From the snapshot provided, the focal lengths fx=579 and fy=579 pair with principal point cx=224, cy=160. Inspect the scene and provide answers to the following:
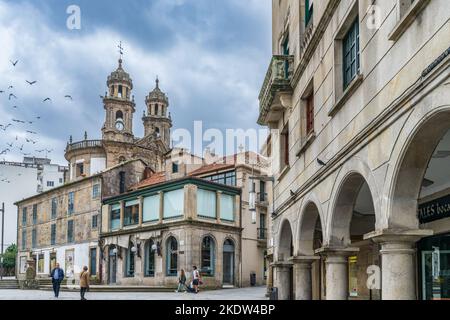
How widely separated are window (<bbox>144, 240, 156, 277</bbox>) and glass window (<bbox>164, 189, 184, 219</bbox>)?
8.38ft

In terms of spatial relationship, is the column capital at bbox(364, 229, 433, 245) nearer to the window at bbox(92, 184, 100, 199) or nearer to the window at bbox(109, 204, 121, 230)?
the window at bbox(109, 204, 121, 230)

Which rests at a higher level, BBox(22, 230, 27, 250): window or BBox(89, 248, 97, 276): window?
BBox(22, 230, 27, 250): window

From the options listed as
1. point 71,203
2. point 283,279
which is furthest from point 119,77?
point 283,279

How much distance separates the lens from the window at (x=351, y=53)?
1015cm

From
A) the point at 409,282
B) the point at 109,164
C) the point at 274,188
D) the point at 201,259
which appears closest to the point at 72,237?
the point at 109,164

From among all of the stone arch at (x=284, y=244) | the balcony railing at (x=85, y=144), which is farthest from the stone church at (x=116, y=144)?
the stone arch at (x=284, y=244)

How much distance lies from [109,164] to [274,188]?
39.7 m

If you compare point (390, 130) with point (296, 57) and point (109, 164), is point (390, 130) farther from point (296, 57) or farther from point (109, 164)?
point (109, 164)

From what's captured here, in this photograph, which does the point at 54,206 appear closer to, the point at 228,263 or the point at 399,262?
the point at 228,263

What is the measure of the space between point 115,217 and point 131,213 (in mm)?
2193

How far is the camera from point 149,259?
40.1 metres

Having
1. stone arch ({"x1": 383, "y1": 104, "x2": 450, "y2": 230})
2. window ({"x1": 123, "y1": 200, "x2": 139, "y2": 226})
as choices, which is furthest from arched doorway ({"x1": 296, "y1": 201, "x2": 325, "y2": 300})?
window ({"x1": 123, "y1": 200, "x2": 139, "y2": 226})

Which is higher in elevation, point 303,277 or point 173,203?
point 173,203

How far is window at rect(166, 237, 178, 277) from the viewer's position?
3777 centimetres
